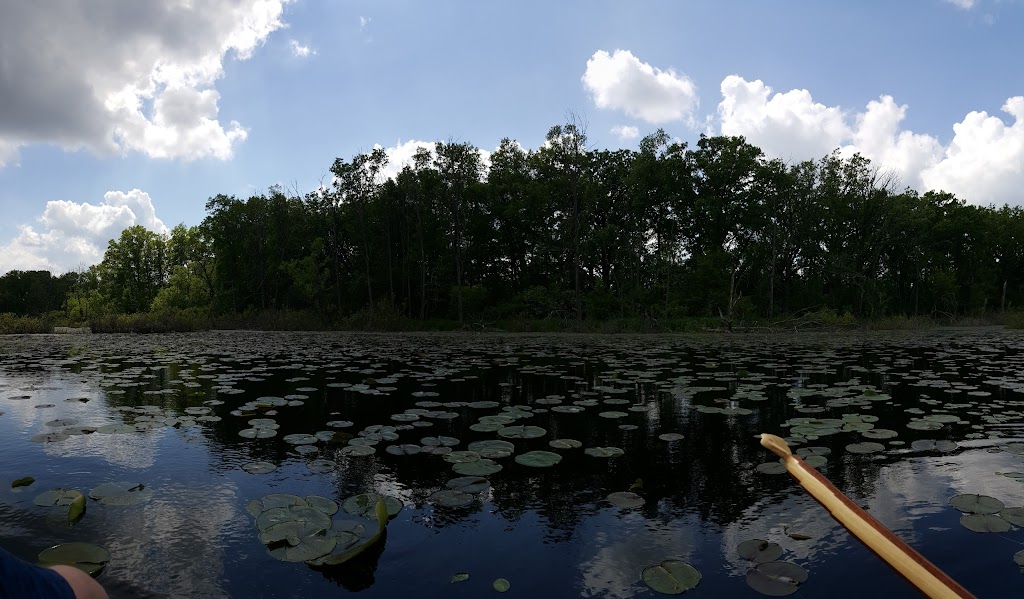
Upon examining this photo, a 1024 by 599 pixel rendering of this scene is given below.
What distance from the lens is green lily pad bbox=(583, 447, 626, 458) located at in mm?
4548

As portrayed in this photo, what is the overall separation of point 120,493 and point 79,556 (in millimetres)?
1097

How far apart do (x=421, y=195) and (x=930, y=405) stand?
34.7 meters

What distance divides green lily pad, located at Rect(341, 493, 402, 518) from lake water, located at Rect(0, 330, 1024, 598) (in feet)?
0.21

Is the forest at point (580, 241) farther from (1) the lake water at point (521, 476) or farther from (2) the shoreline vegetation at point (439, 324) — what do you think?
(1) the lake water at point (521, 476)

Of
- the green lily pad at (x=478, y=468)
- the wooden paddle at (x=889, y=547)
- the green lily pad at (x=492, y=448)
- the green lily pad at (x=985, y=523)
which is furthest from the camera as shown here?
the green lily pad at (x=492, y=448)

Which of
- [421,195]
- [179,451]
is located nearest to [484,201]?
[421,195]

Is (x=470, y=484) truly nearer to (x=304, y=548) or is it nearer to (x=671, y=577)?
(x=304, y=548)

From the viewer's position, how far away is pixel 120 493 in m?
3.62

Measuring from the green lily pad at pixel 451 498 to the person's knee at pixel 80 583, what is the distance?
266 cm

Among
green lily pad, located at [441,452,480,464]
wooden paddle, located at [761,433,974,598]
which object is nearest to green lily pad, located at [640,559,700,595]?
wooden paddle, located at [761,433,974,598]

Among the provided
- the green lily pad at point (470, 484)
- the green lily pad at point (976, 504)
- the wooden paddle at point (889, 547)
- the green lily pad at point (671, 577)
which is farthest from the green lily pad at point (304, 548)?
the green lily pad at point (976, 504)

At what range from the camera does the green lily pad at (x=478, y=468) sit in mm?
4086

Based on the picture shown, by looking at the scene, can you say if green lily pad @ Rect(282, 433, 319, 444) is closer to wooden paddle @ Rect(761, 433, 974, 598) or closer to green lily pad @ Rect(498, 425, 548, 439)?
green lily pad @ Rect(498, 425, 548, 439)

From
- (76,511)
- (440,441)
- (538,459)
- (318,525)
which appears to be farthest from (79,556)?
(538,459)
